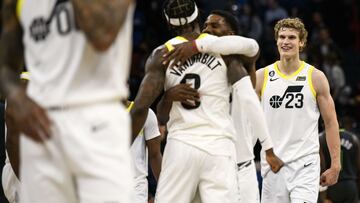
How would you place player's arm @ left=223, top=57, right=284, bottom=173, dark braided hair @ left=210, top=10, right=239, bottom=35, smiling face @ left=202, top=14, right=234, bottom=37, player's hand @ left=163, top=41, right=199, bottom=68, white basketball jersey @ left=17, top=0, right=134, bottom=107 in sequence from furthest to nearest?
1. dark braided hair @ left=210, top=10, right=239, bottom=35
2. smiling face @ left=202, top=14, right=234, bottom=37
3. player's arm @ left=223, top=57, right=284, bottom=173
4. player's hand @ left=163, top=41, right=199, bottom=68
5. white basketball jersey @ left=17, top=0, right=134, bottom=107

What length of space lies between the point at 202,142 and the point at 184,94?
40 centimetres

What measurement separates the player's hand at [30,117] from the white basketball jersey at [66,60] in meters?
0.11

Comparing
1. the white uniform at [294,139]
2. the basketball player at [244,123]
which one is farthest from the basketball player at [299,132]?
the basketball player at [244,123]

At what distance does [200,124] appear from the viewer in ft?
21.8

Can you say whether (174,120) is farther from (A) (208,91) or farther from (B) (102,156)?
(B) (102,156)

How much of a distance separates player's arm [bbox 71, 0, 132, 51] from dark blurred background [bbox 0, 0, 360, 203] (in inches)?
477

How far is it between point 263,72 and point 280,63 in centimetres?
20

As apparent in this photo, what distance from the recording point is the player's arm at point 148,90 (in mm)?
6629

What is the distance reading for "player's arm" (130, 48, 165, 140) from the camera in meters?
6.63

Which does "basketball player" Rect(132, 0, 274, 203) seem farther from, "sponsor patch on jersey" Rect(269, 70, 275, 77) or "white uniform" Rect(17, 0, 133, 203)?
"white uniform" Rect(17, 0, 133, 203)

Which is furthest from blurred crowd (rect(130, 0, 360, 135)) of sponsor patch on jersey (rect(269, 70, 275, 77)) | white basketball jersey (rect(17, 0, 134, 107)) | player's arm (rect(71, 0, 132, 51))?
player's arm (rect(71, 0, 132, 51))

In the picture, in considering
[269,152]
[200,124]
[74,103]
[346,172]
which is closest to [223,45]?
[200,124]

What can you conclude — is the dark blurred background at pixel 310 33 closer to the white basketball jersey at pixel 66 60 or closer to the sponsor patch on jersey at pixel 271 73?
the sponsor patch on jersey at pixel 271 73

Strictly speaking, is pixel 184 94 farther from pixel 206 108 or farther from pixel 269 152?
pixel 269 152
